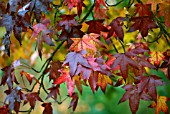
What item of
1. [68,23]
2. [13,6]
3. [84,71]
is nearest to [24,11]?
[13,6]

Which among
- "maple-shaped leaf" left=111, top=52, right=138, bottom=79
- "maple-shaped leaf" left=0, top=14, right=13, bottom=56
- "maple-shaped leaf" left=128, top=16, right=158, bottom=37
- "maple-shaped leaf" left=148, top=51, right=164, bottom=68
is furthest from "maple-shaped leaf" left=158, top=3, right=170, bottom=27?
"maple-shaped leaf" left=0, top=14, right=13, bottom=56

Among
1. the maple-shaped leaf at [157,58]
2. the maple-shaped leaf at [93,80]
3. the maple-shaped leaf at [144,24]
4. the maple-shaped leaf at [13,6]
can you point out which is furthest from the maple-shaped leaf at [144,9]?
the maple-shaped leaf at [13,6]

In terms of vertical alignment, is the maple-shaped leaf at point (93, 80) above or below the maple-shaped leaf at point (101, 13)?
Answer: below

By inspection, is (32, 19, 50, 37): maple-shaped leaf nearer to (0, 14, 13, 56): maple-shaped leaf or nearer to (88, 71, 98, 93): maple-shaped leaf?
(0, 14, 13, 56): maple-shaped leaf

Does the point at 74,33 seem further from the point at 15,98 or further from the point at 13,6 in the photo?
the point at 15,98

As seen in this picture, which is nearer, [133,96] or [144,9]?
[133,96]

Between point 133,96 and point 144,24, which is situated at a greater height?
point 144,24

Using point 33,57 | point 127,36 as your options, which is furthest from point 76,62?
point 33,57

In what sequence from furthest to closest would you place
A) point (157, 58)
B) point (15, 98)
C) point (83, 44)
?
point (157, 58) → point (15, 98) → point (83, 44)

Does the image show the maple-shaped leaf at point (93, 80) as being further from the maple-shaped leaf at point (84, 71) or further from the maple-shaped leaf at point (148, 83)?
the maple-shaped leaf at point (148, 83)

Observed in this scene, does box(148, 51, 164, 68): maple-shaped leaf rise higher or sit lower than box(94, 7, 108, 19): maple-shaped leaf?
lower

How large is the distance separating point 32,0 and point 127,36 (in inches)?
59.8

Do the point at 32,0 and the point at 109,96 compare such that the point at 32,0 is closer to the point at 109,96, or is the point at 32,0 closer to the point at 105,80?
the point at 105,80

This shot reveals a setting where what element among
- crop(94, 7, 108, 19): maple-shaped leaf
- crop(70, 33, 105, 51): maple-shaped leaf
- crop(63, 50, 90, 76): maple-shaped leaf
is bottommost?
crop(63, 50, 90, 76): maple-shaped leaf
